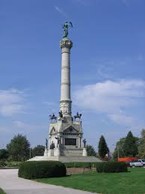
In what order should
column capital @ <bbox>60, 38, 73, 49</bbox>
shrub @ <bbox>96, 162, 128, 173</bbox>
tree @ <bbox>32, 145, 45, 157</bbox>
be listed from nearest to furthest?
shrub @ <bbox>96, 162, 128, 173</bbox> → column capital @ <bbox>60, 38, 73, 49</bbox> → tree @ <bbox>32, 145, 45, 157</bbox>

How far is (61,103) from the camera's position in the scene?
222 ft

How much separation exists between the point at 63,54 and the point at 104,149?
6145 centimetres

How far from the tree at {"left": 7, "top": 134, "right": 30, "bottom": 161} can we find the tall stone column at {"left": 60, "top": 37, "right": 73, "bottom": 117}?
44225mm

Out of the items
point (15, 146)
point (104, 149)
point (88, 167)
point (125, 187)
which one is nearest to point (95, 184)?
point (125, 187)

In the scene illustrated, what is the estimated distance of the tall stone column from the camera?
67.2 metres

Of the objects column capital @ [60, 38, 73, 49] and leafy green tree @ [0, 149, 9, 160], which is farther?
leafy green tree @ [0, 149, 9, 160]

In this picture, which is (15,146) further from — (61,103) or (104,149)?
(61,103)

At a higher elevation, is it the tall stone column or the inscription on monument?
the tall stone column

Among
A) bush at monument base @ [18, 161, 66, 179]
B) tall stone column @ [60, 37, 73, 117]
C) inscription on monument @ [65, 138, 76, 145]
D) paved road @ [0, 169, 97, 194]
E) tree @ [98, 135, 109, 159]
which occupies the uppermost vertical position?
tall stone column @ [60, 37, 73, 117]

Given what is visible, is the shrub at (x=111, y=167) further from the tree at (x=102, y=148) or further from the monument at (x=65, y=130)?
the tree at (x=102, y=148)

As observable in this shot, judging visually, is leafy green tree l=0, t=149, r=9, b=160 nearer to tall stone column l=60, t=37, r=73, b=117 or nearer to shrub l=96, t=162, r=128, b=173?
tall stone column l=60, t=37, r=73, b=117

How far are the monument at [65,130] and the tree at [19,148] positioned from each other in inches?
1612

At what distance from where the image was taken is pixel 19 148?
108938mm

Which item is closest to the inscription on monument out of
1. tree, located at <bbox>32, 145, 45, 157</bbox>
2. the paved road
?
the paved road
